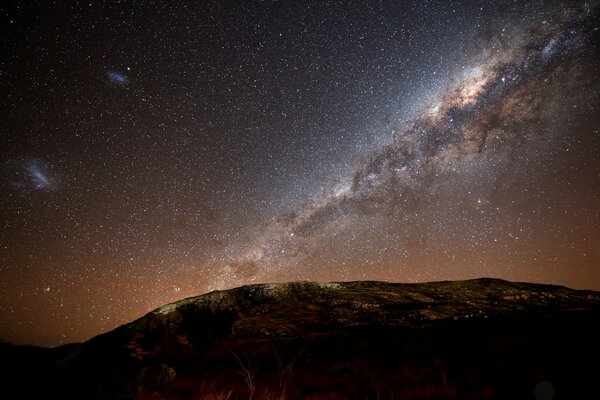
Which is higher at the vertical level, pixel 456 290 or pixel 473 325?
pixel 456 290

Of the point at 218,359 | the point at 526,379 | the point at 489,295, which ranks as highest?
the point at 489,295

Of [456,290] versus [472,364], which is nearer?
[472,364]

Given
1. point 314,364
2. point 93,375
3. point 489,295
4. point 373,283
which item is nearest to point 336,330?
point 314,364

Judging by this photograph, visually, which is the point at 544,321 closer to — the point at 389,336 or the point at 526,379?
the point at 526,379

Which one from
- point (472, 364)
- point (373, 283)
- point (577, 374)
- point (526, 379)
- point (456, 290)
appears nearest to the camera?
point (577, 374)

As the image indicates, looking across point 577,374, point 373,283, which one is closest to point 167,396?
point 373,283

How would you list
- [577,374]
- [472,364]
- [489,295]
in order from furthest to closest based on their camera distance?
[489,295] < [472,364] < [577,374]

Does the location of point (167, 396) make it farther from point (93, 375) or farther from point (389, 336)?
point (389, 336)
